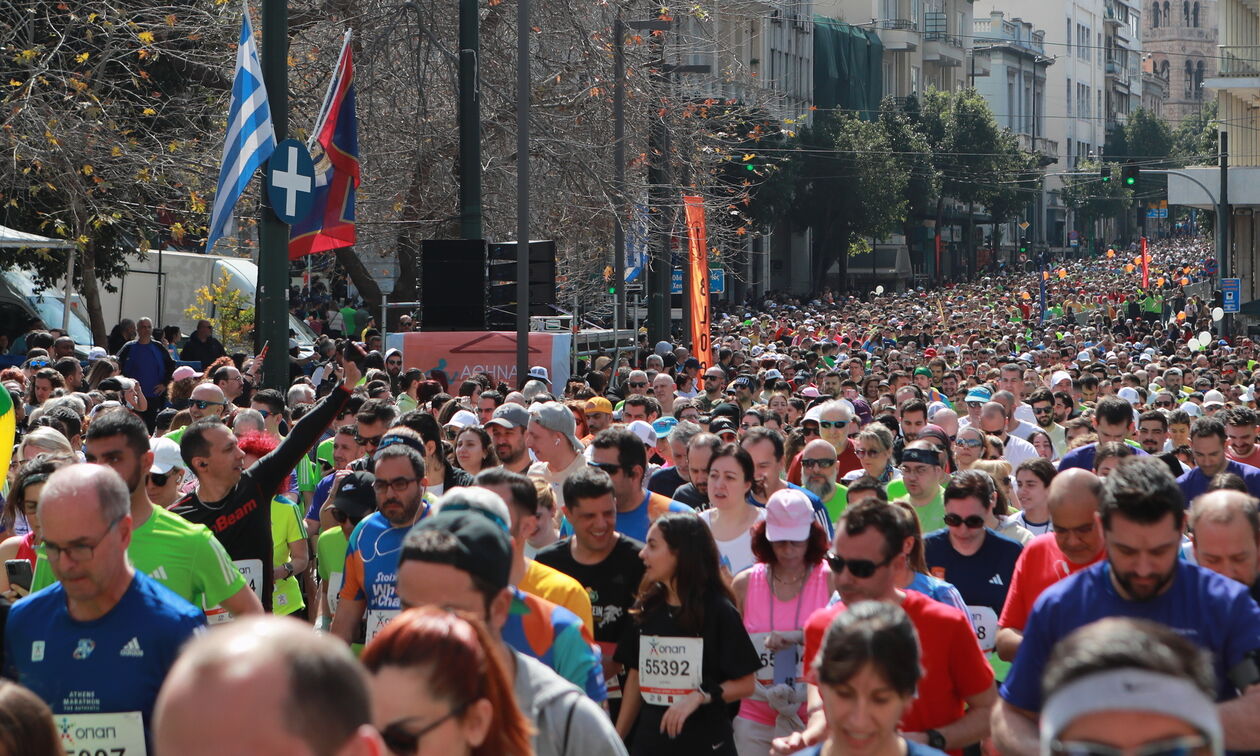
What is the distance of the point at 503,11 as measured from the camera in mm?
21000

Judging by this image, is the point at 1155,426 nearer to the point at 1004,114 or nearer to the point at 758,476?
the point at 758,476

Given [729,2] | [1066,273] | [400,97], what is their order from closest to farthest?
[400,97] < [729,2] < [1066,273]

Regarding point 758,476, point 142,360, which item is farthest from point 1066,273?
point 758,476

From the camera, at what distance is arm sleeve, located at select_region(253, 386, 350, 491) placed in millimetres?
6875

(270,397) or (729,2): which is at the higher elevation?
(729,2)

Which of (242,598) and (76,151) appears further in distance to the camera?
(76,151)

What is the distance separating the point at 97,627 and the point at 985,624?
11.1 ft

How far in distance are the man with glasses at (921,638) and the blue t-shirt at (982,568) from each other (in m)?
1.59

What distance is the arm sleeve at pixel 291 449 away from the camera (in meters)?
6.88

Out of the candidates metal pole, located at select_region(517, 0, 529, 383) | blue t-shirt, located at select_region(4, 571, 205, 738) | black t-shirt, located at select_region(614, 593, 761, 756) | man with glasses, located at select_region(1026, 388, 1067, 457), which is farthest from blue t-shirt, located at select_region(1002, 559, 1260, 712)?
metal pole, located at select_region(517, 0, 529, 383)

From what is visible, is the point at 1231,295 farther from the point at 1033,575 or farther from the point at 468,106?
the point at 1033,575

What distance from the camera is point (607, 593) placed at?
240 inches

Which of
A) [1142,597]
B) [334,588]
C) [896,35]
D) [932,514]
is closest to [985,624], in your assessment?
[932,514]

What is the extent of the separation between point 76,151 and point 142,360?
6.84 ft
